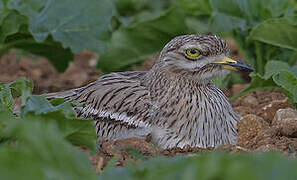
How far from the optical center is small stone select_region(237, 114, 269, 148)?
4.60 m

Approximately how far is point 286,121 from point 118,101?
1.17m

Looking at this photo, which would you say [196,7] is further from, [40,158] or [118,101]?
[40,158]

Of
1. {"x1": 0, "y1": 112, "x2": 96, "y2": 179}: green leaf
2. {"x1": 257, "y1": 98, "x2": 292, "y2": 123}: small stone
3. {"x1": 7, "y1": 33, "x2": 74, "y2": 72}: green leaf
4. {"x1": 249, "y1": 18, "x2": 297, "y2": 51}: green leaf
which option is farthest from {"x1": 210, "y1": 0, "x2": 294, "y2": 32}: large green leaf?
{"x1": 0, "y1": 112, "x2": 96, "y2": 179}: green leaf

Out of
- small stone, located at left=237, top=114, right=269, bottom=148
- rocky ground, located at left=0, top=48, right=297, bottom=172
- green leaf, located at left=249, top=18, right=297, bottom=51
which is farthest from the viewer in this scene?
green leaf, located at left=249, top=18, right=297, bottom=51

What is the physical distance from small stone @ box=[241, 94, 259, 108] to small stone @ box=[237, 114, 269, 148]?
983mm

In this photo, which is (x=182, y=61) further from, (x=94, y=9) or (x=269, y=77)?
(x=94, y=9)

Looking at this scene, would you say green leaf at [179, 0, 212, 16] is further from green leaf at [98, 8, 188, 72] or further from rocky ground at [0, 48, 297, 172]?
rocky ground at [0, 48, 297, 172]

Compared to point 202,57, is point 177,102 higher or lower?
lower

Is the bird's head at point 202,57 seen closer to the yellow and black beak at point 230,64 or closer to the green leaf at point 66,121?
the yellow and black beak at point 230,64

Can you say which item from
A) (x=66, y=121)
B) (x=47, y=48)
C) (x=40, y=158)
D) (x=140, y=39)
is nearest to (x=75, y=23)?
(x=47, y=48)

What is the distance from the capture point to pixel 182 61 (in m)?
4.84

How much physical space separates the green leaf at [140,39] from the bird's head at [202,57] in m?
1.67

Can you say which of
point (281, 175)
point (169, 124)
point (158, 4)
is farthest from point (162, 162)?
point (158, 4)

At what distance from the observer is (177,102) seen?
4.83 meters
